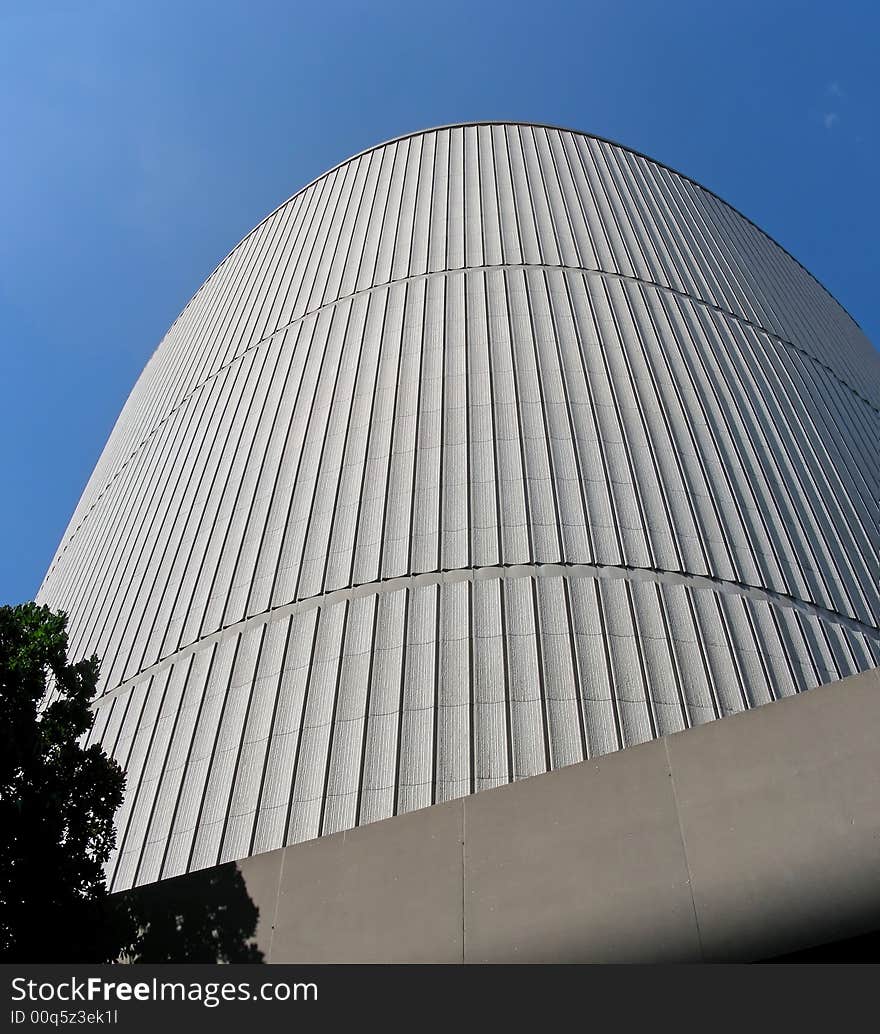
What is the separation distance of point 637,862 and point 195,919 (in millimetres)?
3827

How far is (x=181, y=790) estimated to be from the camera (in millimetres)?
11219

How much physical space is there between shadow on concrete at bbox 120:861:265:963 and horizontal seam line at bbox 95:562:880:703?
556 centimetres

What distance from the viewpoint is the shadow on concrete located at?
22.9 ft

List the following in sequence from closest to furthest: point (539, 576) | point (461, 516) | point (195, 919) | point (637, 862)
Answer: point (637, 862) < point (195, 919) < point (539, 576) < point (461, 516)

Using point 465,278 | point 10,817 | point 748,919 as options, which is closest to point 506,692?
point 748,919

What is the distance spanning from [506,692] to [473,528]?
3.02 m

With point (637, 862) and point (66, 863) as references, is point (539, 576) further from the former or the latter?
point (66, 863)

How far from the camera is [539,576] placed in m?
12.5

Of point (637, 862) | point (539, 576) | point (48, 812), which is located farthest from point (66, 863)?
point (539, 576)

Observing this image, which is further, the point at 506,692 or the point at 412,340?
the point at 412,340

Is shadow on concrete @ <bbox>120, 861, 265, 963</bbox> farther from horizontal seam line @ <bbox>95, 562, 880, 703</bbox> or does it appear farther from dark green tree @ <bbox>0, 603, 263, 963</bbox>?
horizontal seam line @ <bbox>95, 562, 880, 703</bbox>

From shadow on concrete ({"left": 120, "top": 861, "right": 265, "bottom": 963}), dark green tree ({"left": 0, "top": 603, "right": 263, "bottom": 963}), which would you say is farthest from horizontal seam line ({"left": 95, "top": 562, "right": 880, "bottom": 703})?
shadow on concrete ({"left": 120, "top": 861, "right": 265, "bottom": 963})

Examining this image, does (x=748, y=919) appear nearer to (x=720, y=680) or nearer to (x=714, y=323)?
(x=720, y=680)

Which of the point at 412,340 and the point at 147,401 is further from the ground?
the point at 147,401
